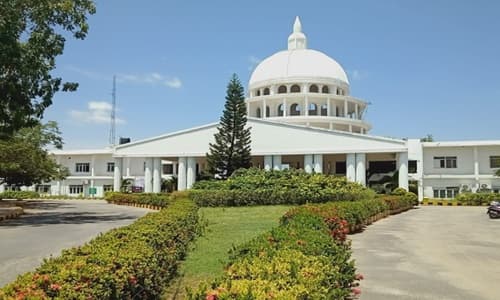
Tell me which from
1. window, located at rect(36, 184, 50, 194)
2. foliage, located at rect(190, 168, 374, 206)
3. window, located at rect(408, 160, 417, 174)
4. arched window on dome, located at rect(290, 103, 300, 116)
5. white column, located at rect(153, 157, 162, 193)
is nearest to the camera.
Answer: foliage, located at rect(190, 168, 374, 206)

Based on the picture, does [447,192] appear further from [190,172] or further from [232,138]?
[190,172]

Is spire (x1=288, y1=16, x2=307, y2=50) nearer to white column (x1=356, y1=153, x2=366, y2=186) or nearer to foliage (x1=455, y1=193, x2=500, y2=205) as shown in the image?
white column (x1=356, y1=153, x2=366, y2=186)

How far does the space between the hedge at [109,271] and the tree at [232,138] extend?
26.7 m

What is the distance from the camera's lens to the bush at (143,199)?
27109 millimetres

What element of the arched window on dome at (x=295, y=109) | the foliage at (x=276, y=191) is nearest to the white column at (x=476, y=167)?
the arched window on dome at (x=295, y=109)

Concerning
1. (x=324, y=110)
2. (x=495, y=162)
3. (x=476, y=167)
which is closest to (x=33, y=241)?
(x=324, y=110)

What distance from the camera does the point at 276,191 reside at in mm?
23172

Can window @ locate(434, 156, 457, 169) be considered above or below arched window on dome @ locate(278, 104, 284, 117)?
below

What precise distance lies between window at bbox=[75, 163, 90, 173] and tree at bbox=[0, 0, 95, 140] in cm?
3695

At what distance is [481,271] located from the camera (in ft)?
28.7

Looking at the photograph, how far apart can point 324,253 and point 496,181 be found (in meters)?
39.0

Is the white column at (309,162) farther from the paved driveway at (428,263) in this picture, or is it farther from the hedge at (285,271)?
the hedge at (285,271)

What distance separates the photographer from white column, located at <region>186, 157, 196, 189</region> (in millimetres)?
39156

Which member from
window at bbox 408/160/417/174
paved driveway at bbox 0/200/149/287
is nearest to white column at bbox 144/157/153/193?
window at bbox 408/160/417/174
